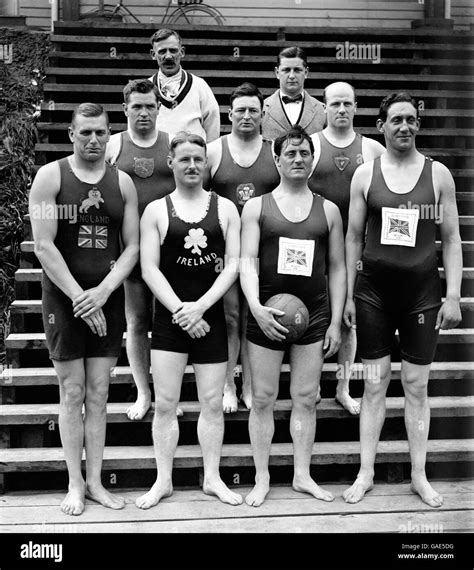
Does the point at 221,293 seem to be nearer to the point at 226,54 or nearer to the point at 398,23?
the point at 226,54

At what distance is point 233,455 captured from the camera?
16.1 ft

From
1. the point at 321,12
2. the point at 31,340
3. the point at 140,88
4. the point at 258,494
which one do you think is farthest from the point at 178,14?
the point at 258,494

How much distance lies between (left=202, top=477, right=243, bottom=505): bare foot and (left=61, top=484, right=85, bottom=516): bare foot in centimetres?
72

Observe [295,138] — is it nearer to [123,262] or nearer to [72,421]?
[123,262]

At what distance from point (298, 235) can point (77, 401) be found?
1.55 meters

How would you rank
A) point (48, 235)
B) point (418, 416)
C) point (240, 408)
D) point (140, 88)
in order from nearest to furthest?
point (48, 235), point (418, 416), point (140, 88), point (240, 408)

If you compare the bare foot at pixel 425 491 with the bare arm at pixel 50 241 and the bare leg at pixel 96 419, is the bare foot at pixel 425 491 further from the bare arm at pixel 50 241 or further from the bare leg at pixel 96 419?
the bare arm at pixel 50 241

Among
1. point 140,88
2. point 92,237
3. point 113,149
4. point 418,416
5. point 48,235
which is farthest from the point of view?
point 113,149

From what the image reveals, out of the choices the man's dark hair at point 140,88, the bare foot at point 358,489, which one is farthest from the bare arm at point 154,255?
the bare foot at point 358,489

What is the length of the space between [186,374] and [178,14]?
Result: 560cm

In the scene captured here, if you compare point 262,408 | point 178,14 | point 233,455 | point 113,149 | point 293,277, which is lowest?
point 233,455

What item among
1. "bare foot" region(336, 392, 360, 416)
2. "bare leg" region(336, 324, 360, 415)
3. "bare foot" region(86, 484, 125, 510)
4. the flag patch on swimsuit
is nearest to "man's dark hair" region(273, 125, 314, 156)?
the flag patch on swimsuit

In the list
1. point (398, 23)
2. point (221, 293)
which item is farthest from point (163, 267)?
point (398, 23)

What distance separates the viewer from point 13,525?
441cm
